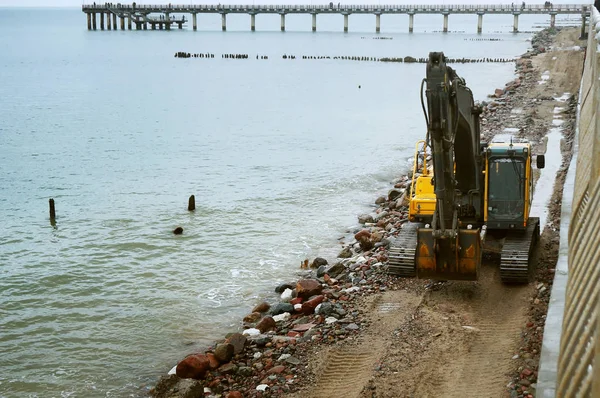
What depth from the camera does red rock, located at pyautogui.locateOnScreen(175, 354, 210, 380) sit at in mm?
13617

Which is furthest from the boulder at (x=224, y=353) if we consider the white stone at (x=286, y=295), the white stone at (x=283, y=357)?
the white stone at (x=286, y=295)

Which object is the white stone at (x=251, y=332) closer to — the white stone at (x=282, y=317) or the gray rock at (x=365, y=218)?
the white stone at (x=282, y=317)

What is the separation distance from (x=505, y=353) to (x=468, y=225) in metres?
3.61

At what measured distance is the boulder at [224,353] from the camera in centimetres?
1393

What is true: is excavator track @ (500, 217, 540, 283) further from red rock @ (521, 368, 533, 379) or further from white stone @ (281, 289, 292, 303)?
white stone @ (281, 289, 292, 303)

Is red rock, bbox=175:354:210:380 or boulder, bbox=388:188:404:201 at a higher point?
boulder, bbox=388:188:404:201

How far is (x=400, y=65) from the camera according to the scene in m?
93.8

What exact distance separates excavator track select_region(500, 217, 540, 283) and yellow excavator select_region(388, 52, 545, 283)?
0.06 ft

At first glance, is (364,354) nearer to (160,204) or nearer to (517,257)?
(517,257)

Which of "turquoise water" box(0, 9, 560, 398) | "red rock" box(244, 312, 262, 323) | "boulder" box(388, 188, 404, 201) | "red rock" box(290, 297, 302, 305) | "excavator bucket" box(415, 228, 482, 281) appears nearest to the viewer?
"excavator bucket" box(415, 228, 482, 281)

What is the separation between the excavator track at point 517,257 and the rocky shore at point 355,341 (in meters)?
0.30

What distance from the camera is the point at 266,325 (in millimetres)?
15930

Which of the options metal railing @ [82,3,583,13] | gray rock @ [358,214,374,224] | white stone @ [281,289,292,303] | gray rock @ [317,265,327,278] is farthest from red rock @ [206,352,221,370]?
metal railing @ [82,3,583,13]

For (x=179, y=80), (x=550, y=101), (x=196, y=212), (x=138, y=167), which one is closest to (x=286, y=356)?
(x=196, y=212)
